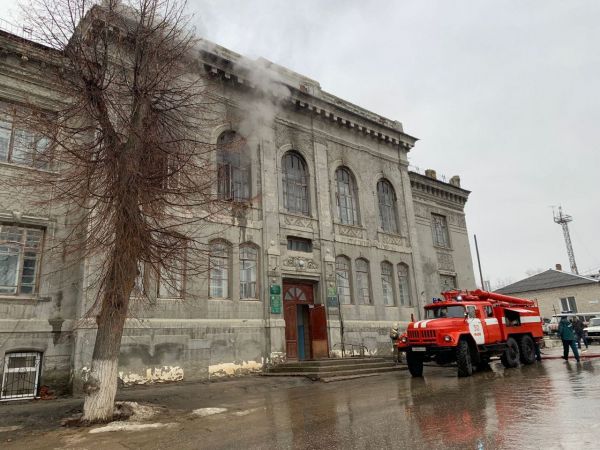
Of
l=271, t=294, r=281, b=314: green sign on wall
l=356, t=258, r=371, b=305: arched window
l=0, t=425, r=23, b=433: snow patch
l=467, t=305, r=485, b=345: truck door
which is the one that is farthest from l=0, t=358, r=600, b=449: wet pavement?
l=356, t=258, r=371, b=305: arched window

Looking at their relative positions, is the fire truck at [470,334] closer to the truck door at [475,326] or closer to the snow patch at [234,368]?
the truck door at [475,326]

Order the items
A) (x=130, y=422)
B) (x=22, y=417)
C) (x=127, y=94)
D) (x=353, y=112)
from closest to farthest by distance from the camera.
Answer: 1. (x=130, y=422)
2. (x=22, y=417)
3. (x=127, y=94)
4. (x=353, y=112)

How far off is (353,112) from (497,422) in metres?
17.9

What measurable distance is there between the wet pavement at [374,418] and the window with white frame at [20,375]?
2650 millimetres

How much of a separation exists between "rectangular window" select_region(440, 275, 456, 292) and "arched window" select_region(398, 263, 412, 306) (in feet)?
12.7

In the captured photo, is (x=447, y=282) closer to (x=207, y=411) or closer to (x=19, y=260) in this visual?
(x=207, y=411)

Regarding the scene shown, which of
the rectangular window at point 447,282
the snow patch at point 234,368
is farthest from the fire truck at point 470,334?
the rectangular window at point 447,282

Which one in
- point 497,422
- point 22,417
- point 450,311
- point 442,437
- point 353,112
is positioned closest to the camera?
point 442,437

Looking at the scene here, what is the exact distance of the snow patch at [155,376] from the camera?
1317 cm

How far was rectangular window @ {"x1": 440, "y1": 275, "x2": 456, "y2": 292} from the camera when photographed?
26094 mm

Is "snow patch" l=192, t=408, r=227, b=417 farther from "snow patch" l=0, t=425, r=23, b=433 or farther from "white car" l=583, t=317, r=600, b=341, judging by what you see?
"white car" l=583, t=317, r=600, b=341

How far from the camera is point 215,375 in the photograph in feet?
49.2

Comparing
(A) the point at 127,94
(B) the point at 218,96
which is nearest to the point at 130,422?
(A) the point at 127,94

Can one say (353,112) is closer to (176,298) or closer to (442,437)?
(176,298)
